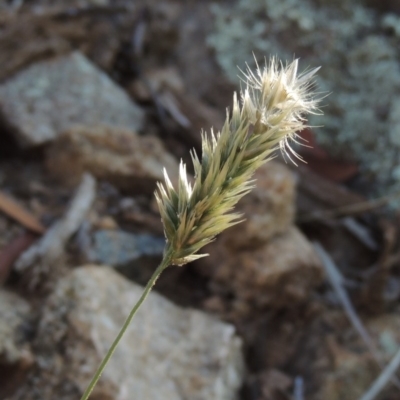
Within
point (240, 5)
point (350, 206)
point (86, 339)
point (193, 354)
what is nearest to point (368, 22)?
point (240, 5)

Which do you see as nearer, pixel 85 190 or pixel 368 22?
pixel 85 190

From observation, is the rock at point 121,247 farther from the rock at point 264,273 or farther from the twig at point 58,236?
the rock at point 264,273

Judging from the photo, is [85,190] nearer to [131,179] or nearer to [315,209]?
[131,179]

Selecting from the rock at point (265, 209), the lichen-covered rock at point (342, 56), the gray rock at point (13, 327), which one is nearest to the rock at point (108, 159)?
the rock at point (265, 209)

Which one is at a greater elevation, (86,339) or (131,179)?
(131,179)

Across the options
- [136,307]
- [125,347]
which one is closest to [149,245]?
[125,347]

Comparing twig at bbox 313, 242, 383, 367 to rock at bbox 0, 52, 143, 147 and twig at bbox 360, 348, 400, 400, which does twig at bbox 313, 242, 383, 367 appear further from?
rock at bbox 0, 52, 143, 147
